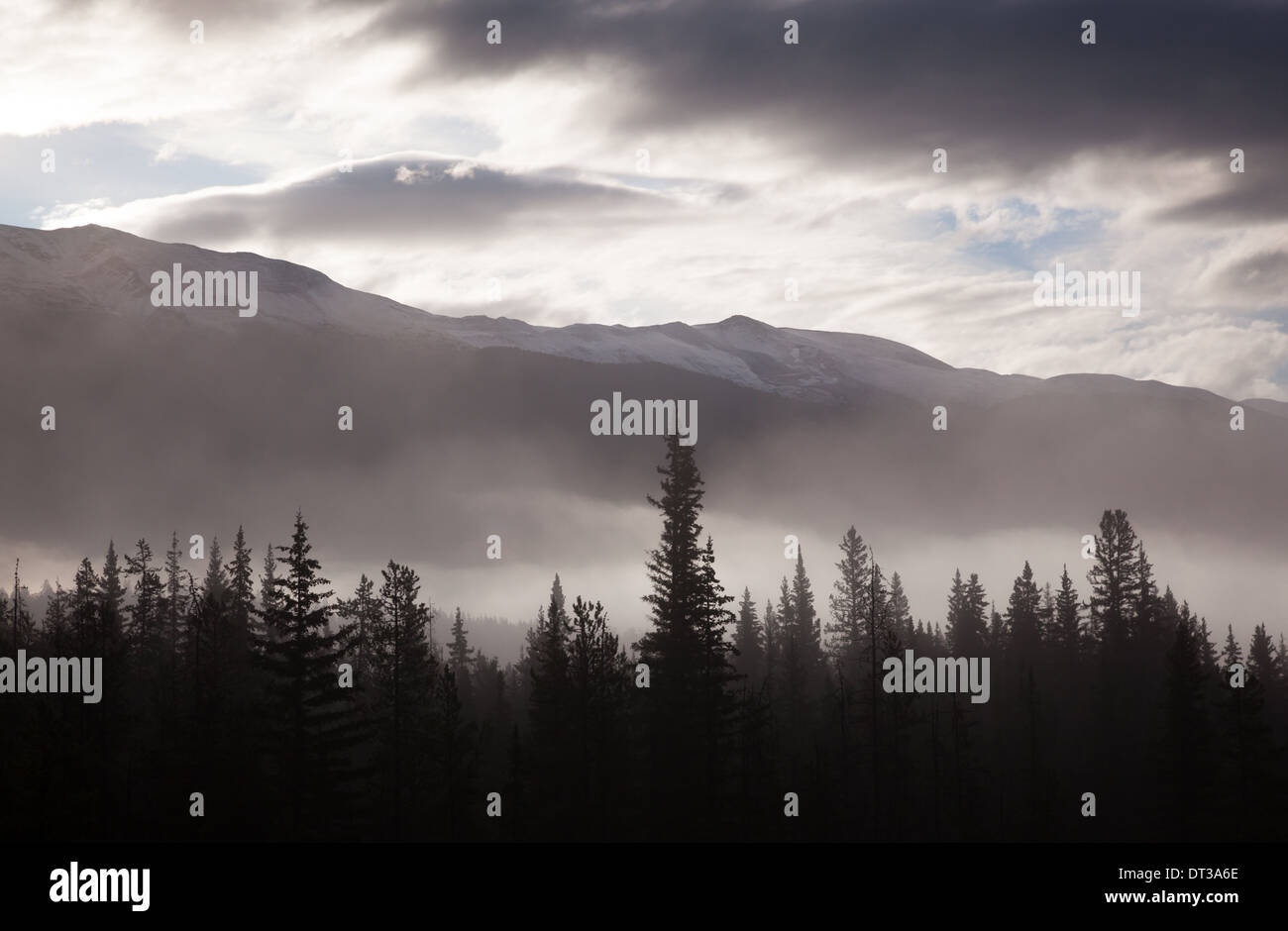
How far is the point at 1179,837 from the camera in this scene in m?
66.4

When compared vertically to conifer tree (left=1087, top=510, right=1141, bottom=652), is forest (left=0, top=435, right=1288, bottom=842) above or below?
below

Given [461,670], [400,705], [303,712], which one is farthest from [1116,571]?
[303,712]

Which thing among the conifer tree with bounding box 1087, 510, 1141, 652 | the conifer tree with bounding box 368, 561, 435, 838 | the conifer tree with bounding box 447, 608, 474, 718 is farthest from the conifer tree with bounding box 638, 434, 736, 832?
the conifer tree with bounding box 1087, 510, 1141, 652

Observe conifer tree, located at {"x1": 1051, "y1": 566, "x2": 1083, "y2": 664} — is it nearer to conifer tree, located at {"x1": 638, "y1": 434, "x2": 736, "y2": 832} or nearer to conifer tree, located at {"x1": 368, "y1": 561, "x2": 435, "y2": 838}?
conifer tree, located at {"x1": 638, "y1": 434, "x2": 736, "y2": 832}

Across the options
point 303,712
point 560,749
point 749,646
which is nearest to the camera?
point 303,712

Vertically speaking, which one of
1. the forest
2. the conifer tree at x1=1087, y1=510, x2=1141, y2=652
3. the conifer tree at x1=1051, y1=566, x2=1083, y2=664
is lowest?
the forest

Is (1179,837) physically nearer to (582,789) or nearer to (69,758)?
(582,789)

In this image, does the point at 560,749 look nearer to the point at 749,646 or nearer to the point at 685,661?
the point at 685,661

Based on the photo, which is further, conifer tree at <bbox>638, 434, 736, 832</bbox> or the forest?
conifer tree at <bbox>638, 434, 736, 832</bbox>

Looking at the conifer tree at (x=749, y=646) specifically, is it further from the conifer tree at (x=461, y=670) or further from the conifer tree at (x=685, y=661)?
the conifer tree at (x=685, y=661)

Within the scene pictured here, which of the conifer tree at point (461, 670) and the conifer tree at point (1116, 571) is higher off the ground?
the conifer tree at point (1116, 571)

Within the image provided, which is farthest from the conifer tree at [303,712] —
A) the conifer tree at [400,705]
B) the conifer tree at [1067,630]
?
the conifer tree at [1067,630]
